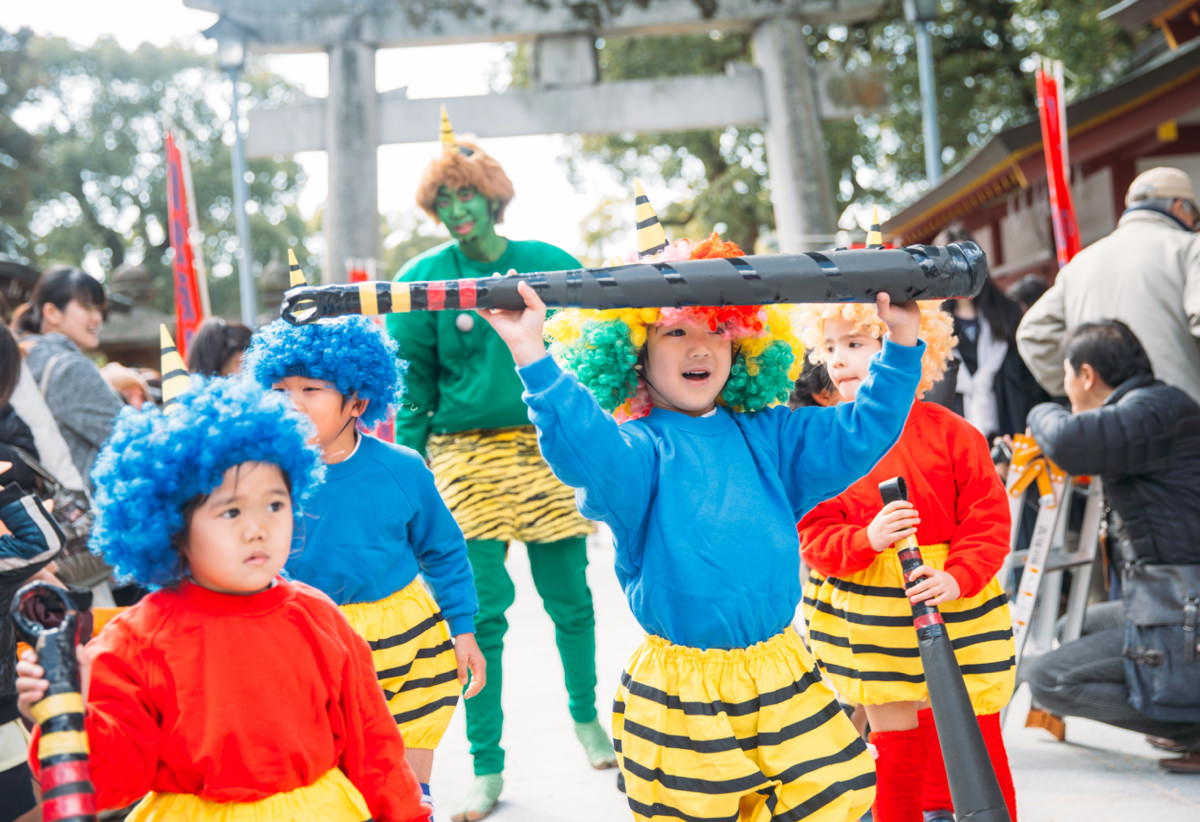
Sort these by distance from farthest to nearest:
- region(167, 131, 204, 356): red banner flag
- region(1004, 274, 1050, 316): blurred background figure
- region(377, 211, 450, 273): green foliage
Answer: region(377, 211, 450, 273): green foliage < region(1004, 274, 1050, 316): blurred background figure < region(167, 131, 204, 356): red banner flag

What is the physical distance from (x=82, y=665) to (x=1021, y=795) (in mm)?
2895

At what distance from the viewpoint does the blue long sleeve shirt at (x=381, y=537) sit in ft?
8.64

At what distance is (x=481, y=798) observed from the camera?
353 cm

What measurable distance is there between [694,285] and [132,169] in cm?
3783

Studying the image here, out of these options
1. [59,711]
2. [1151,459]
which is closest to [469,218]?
[1151,459]

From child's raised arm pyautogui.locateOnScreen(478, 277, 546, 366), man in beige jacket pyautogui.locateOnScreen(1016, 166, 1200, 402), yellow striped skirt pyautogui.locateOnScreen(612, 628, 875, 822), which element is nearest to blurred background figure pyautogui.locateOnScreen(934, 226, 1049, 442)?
man in beige jacket pyautogui.locateOnScreen(1016, 166, 1200, 402)

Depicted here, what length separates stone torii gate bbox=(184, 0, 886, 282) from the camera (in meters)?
10.0

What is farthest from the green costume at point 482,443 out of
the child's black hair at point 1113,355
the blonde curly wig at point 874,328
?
the child's black hair at point 1113,355

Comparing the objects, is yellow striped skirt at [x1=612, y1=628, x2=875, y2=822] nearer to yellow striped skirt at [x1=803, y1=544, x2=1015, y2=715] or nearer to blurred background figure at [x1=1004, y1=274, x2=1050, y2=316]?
yellow striped skirt at [x1=803, y1=544, x2=1015, y2=715]

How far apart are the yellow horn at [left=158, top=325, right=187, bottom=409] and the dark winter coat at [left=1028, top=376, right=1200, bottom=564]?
9.10 feet

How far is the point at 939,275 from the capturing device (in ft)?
6.69

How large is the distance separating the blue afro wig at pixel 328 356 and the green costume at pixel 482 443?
0.84 metres

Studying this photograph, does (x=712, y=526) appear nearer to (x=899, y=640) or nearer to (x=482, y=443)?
(x=899, y=640)

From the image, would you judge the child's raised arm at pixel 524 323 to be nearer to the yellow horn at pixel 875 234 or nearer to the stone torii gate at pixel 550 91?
the yellow horn at pixel 875 234
